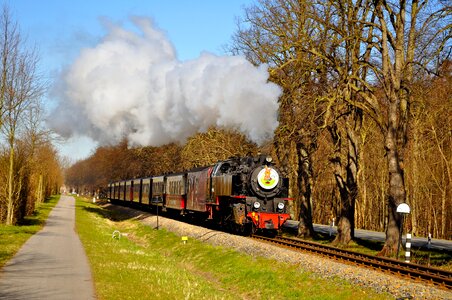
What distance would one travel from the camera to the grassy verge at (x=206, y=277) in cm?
1268

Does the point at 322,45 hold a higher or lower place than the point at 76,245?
higher

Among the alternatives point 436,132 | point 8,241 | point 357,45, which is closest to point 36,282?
point 8,241

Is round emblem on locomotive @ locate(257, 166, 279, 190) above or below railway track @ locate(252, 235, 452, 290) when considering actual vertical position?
above

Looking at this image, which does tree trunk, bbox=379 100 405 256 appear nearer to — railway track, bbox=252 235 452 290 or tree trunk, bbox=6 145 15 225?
railway track, bbox=252 235 452 290

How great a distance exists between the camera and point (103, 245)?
22.4 meters

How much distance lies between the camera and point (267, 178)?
24.2 metres

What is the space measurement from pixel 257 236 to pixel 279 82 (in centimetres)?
698

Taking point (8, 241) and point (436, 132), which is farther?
point (436, 132)

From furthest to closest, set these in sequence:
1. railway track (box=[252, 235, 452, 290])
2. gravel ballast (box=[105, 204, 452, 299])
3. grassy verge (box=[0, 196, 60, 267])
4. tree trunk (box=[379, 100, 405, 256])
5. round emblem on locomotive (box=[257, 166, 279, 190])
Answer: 1. round emblem on locomotive (box=[257, 166, 279, 190])
2. tree trunk (box=[379, 100, 405, 256])
3. grassy verge (box=[0, 196, 60, 267])
4. railway track (box=[252, 235, 452, 290])
5. gravel ballast (box=[105, 204, 452, 299])

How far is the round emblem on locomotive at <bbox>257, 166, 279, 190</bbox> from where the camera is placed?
952 inches

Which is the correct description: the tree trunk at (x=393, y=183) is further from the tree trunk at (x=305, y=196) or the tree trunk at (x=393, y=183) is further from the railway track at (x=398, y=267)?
the tree trunk at (x=305, y=196)

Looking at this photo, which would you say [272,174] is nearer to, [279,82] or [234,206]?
[234,206]

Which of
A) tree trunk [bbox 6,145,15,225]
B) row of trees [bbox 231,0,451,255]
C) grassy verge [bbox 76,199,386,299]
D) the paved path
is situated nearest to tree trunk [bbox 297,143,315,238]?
row of trees [bbox 231,0,451,255]

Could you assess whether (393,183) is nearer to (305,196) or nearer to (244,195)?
(244,195)
